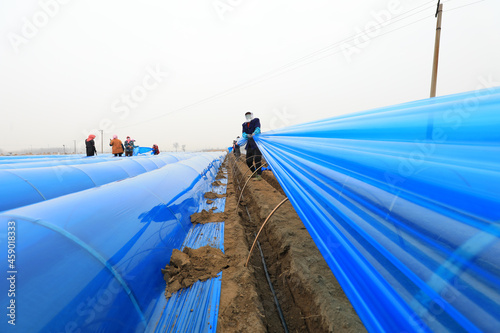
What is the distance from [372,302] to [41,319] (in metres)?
1.50

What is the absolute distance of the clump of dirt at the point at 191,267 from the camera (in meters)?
1.92

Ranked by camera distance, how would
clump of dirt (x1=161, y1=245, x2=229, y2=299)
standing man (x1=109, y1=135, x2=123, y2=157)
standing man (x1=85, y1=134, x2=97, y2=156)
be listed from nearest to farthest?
clump of dirt (x1=161, y1=245, x2=229, y2=299) < standing man (x1=85, y1=134, x2=97, y2=156) < standing man (x1=109, y1=135, x2=123, y2=157)

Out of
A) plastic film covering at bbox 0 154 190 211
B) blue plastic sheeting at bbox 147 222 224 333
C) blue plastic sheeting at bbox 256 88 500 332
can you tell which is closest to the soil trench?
blue plastic sheeting at bbox 147 222 224 333

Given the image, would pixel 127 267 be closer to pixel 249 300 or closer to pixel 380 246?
pixel 249 300

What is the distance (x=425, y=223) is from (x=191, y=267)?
217 cm

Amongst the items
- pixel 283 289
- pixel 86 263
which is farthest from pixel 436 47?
pixel 86 263

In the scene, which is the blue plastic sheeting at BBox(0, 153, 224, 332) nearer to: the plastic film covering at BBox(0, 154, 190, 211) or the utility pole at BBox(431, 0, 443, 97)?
the plastic film covering at BBox(0, 154, 190, 211)

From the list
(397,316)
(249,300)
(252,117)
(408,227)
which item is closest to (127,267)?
(249,300)

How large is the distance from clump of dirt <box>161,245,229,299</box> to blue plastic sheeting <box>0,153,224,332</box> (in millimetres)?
101

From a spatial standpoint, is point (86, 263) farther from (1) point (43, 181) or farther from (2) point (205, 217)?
(1) point (43, 181)

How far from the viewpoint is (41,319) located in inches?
36.4

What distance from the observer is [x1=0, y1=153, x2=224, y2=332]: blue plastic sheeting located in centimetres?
97

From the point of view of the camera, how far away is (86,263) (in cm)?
120

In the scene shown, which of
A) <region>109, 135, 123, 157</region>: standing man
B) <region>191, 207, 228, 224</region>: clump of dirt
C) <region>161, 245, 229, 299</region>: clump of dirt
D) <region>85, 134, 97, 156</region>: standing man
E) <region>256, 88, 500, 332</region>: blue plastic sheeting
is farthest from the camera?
<region>109, 135, 123, 157</region>: standing man
